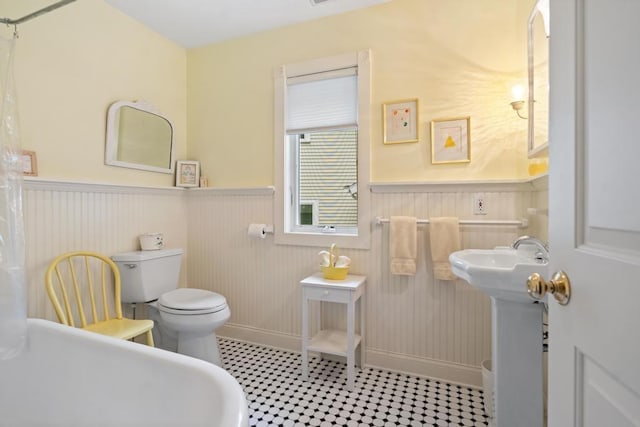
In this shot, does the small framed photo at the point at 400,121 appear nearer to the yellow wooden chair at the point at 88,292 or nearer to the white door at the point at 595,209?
the white door at the point at 595,209

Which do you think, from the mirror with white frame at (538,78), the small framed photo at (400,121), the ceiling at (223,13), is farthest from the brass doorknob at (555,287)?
the ceiling at (223,13)

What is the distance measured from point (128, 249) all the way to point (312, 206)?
1.41 m

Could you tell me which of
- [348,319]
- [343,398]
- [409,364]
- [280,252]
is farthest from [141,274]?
[409,364]

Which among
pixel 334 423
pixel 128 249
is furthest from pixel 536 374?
pixel 128 249

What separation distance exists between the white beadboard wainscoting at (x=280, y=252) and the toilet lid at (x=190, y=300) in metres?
0.44

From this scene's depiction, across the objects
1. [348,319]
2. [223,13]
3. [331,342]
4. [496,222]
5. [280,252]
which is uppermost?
[223,13]

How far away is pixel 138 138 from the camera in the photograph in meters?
2.32

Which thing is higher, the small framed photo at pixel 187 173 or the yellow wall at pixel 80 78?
the yellow wall at pixel 80 78

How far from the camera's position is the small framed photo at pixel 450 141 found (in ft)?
6.38

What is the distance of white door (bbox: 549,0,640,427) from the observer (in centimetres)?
47

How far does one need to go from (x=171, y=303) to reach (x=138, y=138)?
1.27 meters

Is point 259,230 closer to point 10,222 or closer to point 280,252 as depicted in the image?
point 280,252

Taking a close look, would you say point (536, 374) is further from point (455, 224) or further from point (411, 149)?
point (411, 149)

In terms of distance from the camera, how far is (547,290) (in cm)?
68
